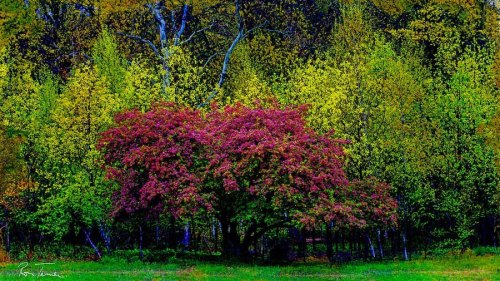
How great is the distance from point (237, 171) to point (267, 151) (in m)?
1.38

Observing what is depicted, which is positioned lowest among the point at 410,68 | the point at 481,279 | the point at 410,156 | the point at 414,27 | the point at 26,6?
the point at 481,279

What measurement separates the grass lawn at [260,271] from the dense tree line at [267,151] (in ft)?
6.05

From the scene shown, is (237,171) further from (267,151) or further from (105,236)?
(105,236)

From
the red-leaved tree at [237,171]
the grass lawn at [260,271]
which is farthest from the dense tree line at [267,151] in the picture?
the grass lawn at [260,271]

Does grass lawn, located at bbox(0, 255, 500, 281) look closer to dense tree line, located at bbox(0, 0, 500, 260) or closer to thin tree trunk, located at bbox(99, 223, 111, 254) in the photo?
dense tree line, located at bbox(0, 0, 500, 260)

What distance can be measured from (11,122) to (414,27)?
2501 centimetres

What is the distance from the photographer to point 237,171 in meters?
24.4

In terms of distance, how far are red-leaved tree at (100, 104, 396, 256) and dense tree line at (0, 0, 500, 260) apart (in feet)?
0.26

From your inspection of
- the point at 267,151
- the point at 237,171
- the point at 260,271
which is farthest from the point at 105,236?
the point at 267,151

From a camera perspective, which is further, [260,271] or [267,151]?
[267,151]

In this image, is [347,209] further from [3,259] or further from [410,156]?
[3,259]

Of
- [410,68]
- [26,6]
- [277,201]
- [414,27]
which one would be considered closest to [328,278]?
[277,201]

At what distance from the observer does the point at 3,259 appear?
27859mm

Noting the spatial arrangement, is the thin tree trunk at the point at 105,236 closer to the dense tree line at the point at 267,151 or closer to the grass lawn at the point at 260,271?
the dense tree line at the point at 267,151
